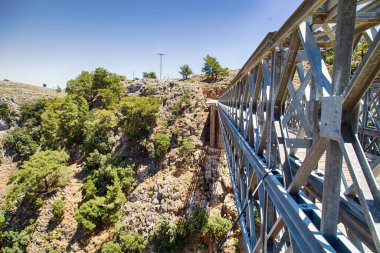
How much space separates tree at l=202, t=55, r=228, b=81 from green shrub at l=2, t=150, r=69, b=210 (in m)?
27.1

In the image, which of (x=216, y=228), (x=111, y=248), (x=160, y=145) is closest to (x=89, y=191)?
(x=111, y=248)

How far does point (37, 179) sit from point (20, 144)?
16487 mm

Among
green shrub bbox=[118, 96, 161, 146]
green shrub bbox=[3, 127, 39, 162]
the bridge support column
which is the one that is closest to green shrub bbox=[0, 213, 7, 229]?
green shrub bbox=[3, 127, 39, 162]

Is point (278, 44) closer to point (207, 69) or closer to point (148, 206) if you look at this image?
point (148, 206)

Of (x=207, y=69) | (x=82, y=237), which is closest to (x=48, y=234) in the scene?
(x=82, y=237)

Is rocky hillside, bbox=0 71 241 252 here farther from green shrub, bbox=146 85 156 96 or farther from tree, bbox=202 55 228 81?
tree, bbox=202 55 228 81

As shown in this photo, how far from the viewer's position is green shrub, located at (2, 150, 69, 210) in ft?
77.0

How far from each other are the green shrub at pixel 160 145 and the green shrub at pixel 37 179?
1228 cm

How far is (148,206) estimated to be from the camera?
20.7m

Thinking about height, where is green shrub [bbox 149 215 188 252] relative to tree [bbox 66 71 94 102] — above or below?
below

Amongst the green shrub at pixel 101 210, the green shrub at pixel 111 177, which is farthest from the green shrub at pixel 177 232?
the green shrub at pixel 111 177

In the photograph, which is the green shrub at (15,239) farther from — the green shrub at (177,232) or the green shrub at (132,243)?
the green shrub at (177,232)

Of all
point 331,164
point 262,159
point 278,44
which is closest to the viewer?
point 331,164

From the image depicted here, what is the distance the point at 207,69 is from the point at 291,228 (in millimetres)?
36968
